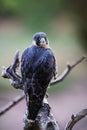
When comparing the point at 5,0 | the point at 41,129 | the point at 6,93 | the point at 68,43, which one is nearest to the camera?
the point at 41,129

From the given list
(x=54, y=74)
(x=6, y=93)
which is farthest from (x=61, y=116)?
(x=54, y=74)

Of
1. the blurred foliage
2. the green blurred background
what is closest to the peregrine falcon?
the blurred foliage

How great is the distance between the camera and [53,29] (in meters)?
3.78

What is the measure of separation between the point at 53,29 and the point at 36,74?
3.06m

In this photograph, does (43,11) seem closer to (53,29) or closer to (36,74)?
(53,29)

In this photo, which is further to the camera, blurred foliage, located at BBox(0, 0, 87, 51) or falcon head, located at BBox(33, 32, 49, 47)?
blurred foliage, located at BBox(0, 0, 87, 51)

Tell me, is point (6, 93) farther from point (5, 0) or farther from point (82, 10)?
point (82, 10)

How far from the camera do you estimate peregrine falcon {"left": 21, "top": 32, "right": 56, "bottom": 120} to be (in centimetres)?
73

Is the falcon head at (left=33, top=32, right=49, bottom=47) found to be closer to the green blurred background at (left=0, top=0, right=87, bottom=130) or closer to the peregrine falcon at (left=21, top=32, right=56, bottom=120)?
the peregrine falcon at (left=21, top=32, right=56, bottom=120)

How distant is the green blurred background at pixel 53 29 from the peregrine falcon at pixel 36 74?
7.88ft

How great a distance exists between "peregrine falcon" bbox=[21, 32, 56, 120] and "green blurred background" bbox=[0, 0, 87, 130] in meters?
2.40

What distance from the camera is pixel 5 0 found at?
2953 mm

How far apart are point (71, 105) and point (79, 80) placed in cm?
71

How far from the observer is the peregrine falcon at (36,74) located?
2.39 feet
